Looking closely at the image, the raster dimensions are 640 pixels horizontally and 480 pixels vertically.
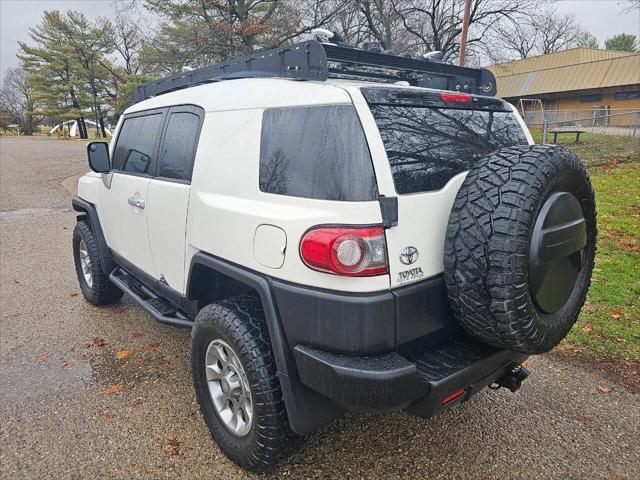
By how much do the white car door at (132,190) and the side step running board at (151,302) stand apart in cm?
21

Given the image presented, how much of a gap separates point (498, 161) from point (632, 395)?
2115 millimetres

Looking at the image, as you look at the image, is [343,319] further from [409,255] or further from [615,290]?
[615,290]

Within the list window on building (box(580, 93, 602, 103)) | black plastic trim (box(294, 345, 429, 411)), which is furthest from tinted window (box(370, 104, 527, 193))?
window on building (box(580, 93, 602, 103))

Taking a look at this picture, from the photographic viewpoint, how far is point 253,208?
2.15 m

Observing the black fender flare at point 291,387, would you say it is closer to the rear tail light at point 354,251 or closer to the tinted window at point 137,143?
the rear tail light at point 354,251

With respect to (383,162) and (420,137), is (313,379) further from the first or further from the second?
(420,137)

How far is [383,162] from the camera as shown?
6.16ft

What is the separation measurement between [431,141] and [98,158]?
9.77 feet

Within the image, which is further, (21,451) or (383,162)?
(21,451)

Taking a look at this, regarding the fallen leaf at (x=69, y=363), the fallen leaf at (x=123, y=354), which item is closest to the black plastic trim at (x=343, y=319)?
the fallen leaf at (x=123, y=354)

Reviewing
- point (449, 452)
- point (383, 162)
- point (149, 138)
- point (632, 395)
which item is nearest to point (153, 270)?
point (149, 138)

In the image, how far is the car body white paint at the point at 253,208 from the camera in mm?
1864

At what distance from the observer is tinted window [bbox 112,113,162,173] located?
3.28m

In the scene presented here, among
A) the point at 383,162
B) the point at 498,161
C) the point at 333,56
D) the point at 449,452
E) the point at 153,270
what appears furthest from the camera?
the point at 153,270
